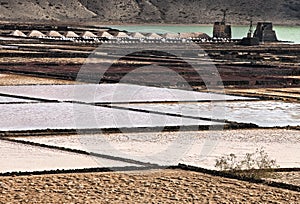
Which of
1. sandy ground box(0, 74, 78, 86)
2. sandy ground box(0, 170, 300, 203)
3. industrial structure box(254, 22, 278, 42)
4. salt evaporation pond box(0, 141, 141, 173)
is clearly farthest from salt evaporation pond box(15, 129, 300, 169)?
industrial structure box(254, 22, 278, 42)

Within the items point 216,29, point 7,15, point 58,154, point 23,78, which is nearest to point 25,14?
point 7,15

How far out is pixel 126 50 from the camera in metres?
36.4

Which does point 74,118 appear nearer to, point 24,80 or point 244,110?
point 244,110

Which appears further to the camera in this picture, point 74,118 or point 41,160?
point 74,118

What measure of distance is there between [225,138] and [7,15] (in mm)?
72545

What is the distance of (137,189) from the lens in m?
8.94

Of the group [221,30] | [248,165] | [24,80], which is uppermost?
[221,30]

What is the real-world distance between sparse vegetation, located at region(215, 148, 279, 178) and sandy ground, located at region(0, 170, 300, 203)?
0.43 metres

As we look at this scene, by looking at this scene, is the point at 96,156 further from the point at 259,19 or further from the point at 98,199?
the point at 259,19

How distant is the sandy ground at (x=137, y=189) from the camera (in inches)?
334

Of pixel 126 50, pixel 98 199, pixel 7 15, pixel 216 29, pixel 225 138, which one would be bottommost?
pixel 98 199

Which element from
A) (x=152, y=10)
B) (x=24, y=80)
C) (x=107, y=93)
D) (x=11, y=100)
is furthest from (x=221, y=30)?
(x=11, y=100)

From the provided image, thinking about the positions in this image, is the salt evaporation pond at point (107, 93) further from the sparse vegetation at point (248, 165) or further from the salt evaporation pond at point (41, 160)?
the sparse vegetation at point (248, 165)

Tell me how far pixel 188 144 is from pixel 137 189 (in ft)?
9.81
